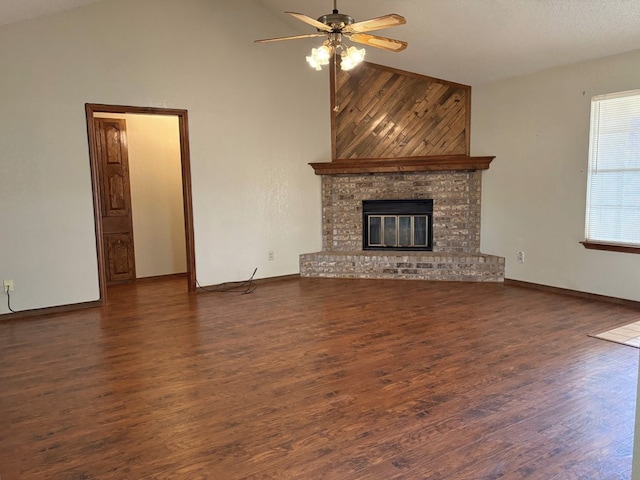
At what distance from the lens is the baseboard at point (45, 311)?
14.8 ft

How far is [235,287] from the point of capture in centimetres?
578

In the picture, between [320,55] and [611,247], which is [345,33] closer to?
[320,55]

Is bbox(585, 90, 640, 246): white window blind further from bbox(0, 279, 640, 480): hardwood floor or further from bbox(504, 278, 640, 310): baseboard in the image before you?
bbox(0, 279, 640, 480): hardwood floor

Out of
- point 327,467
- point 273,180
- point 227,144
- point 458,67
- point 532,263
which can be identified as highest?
point 458,67

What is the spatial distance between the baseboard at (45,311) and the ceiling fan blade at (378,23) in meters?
3.79

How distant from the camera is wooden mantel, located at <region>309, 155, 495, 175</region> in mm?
5824

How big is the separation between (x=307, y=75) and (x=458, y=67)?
195 cm

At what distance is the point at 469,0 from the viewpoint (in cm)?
407

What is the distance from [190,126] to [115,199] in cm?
164

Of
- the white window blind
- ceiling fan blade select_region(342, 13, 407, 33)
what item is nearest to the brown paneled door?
ceiling fan blade select_region(342, 13, 407, 33)

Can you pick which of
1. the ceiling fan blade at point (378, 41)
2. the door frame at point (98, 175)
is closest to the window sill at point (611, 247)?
the ceiling fan blade at point (378, 41)

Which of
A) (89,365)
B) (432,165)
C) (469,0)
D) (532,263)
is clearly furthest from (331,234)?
(89,365)

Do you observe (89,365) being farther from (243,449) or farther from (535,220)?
(535,220)

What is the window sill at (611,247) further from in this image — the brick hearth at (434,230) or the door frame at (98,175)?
the door frame at (98,175)
